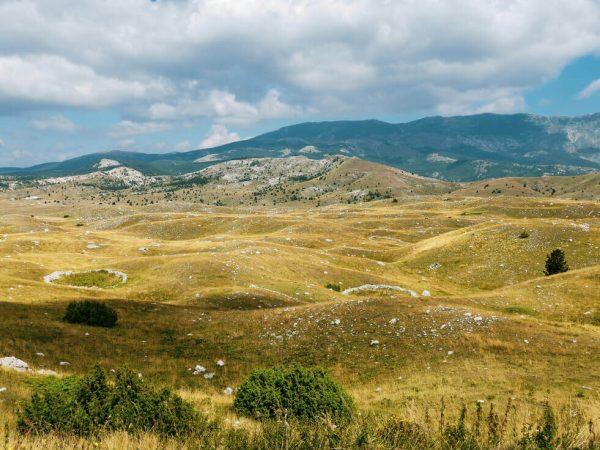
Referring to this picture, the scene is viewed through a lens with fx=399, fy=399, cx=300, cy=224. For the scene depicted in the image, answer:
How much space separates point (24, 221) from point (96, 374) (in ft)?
514

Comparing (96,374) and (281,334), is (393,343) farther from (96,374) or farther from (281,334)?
(96,374)

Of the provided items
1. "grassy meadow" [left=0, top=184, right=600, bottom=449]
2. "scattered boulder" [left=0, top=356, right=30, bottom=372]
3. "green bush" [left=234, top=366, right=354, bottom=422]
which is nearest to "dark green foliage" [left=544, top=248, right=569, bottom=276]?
"grassy meadow" [left=0, top=184, right=600, bottom=449]

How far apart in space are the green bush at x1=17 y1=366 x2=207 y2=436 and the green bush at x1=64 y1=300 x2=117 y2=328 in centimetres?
1962

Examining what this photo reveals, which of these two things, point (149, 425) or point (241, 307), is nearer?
point (149, 425)

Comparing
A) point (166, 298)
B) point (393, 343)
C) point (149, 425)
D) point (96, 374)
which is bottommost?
point (166, 298)

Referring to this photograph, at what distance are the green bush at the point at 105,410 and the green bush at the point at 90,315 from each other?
19617mm

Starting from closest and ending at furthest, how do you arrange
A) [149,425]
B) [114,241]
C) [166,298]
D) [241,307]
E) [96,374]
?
[149,425]
[96,374]
[241,307]
[166,298]
[114,241]

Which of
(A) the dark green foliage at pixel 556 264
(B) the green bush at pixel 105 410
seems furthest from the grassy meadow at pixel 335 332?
(A) the dark green foliage at pixel 556 264

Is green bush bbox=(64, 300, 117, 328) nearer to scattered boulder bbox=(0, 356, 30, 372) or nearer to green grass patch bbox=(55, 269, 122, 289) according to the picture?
scattered boulder bbox=(0, 356, 30, 372)

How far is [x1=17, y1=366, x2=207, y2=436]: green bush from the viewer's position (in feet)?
31.9

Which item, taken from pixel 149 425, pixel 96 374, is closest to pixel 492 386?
pixel 149 425

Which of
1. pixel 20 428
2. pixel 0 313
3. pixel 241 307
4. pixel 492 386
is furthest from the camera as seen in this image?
pixel 241 307

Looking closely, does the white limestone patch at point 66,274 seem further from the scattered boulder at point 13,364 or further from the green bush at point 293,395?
the green bush at point 293,395

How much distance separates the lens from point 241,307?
43031 millimetres
